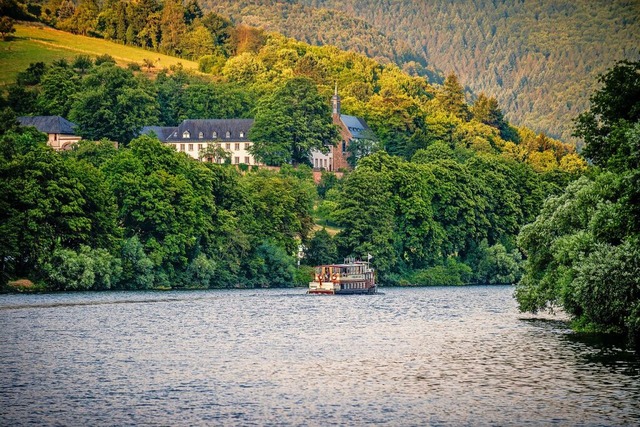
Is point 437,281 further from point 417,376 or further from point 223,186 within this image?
point 417,376

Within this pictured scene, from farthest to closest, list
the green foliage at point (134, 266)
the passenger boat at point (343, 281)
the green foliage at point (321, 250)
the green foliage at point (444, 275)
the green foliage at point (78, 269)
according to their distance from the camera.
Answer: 1. the green foliage at point (444, 275)
2. the green foliage at point (321, 250)
3. the passenger boat at point (343, 281)
4. the green foliage at point (134, 266)
5. the green foliage at point (78, 269)

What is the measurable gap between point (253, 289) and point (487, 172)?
Answer: 57.2 meters

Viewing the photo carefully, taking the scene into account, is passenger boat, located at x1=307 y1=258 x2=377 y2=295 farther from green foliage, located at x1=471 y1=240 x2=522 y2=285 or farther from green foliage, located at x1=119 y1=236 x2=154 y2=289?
green foliage, located at x1=471 y1=240 x2=522 y2=285

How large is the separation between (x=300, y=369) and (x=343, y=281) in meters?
71.1

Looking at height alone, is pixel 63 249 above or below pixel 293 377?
above

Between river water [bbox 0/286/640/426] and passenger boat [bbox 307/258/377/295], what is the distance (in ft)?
101

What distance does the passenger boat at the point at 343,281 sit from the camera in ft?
433

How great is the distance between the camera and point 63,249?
118250 millimetres

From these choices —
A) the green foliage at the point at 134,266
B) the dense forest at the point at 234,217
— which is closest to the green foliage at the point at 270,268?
the dense forest at the point at 234,217

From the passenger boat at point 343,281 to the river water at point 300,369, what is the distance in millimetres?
30855

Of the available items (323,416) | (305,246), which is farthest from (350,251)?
(323,416)

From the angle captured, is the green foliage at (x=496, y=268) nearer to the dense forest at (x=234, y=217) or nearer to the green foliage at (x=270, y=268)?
the dense forest at (x=234, y=217)

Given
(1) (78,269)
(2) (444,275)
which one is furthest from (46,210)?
(2) (444,275)

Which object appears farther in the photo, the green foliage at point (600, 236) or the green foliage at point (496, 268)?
the green foliage at point (496, 268)
